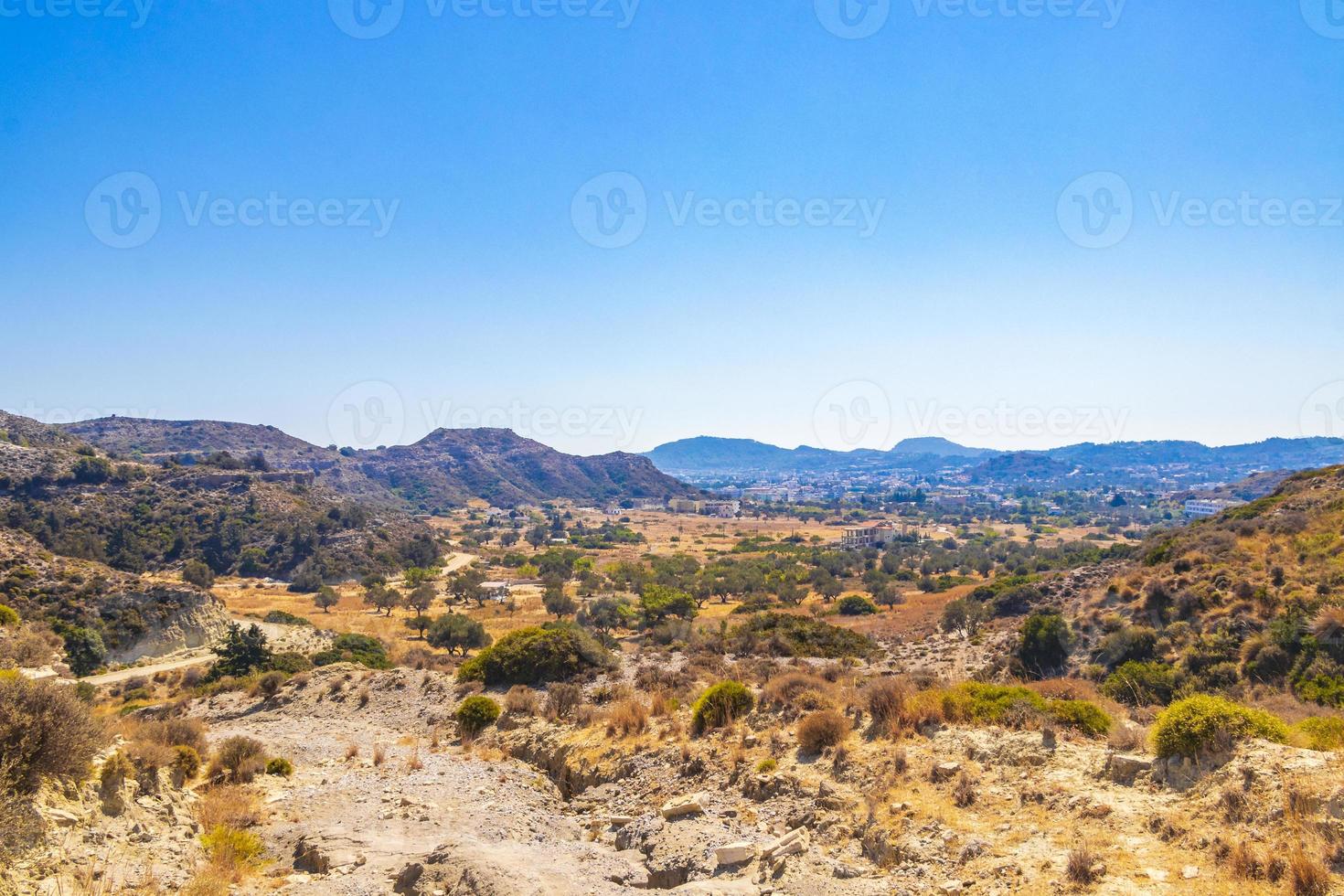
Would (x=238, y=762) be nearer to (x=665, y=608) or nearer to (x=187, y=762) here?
(x=187, y=762)

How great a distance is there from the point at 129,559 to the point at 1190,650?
73.7 metres

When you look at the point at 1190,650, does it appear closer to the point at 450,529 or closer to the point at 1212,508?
the point at 450,529

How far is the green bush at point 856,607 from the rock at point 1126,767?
Answer: 130 feet

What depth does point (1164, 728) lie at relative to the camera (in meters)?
9.13

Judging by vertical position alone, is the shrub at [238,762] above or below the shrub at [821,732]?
below

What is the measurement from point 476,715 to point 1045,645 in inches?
840

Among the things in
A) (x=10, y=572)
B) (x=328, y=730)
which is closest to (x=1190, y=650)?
(x=328, y=730)

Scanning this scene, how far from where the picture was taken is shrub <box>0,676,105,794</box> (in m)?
8.46

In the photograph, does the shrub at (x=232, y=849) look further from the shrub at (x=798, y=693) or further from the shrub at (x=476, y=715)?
the shrub at (x=798, y=693)

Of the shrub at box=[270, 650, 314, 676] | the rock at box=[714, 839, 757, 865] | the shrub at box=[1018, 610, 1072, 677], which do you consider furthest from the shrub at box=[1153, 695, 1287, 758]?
the shrub at box=[270, 650, 314, 676]

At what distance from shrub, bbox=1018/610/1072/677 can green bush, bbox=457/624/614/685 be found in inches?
641

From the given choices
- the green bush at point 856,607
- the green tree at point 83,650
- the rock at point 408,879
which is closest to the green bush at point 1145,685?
the rock at point 408,879

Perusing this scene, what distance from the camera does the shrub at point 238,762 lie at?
13.7 meters

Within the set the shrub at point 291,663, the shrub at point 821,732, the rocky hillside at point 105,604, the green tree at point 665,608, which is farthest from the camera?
the green tree at point 665,608
